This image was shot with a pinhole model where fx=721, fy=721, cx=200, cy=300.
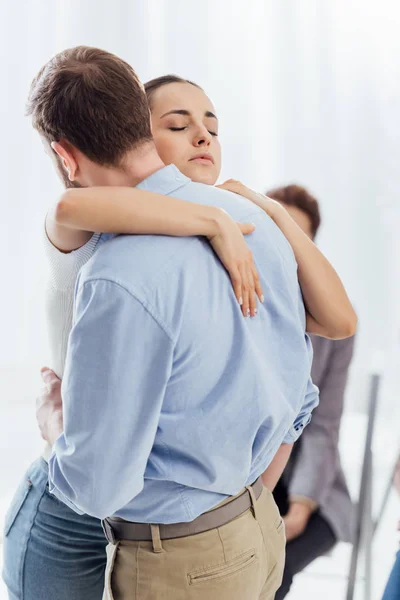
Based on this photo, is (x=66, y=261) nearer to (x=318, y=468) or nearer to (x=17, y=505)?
(x=17, y=505)

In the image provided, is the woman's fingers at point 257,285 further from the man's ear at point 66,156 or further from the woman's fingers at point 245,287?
the man's ear at point 66,156

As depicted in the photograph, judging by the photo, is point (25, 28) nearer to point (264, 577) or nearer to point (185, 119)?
point (185, 119)

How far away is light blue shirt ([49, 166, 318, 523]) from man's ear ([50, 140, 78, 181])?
0.32 ft

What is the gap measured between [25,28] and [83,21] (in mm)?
219

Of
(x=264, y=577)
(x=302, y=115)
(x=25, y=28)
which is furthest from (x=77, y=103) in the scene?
(x=25, y=28)

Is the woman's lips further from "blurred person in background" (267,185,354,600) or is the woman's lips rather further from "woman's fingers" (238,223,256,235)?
"blurred person in background" (267,185,354,600)

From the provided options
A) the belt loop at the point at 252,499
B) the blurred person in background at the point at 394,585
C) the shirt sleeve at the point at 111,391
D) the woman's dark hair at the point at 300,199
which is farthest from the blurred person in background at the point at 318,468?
the shirt sleeve at the point at 111,391

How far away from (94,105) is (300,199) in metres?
1.39

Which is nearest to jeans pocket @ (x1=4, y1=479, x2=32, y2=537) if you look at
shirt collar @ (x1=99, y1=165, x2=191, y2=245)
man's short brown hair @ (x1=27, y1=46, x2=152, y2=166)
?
shirt collar @ (x1=99, y1=165, x2=191, y2=245)

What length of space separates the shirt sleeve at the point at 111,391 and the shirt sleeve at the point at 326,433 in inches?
51.7

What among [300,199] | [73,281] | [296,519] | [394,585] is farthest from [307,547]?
[73,281]

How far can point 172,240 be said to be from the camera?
907 mm

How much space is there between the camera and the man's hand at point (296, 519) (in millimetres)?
2031

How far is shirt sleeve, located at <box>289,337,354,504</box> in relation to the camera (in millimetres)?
2125
